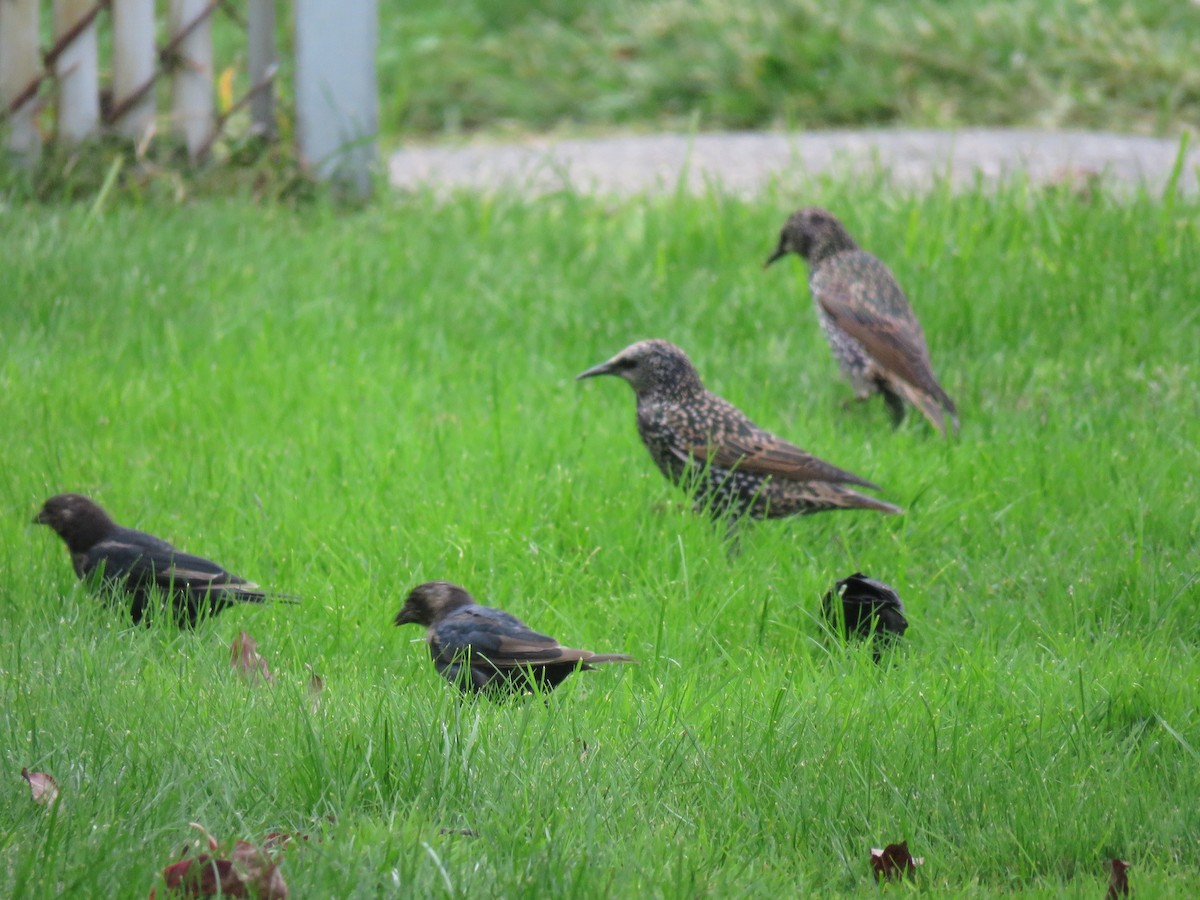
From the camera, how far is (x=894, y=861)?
10.8ft

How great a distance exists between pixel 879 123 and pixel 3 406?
813cm

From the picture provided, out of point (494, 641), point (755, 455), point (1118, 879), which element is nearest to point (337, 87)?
point (755, 455)

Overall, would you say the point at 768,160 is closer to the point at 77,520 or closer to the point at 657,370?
the point at 657,370

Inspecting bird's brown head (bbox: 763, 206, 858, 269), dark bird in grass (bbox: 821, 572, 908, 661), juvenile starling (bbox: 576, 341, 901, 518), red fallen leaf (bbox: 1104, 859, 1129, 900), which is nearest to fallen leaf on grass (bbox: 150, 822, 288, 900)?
red fallen leaf (bbox: 1104, 859, 1129, 900)

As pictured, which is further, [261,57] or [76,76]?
[261,57]

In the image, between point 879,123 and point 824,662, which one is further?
point 879,123

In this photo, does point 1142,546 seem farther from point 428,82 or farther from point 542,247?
point 428,82

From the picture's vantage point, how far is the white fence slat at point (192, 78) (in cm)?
879

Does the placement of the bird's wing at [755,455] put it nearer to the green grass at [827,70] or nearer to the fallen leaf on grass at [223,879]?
the fallen leaf on grass at [223,879]

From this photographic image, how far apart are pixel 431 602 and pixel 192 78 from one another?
5.51 meters

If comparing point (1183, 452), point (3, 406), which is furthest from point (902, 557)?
point (3, 406)

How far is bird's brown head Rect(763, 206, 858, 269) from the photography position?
293 inches

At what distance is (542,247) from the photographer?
27.8 ft

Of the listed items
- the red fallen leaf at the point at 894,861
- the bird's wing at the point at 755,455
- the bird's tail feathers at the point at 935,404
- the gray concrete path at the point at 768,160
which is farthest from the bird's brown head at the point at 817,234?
the red fallen leaf at the point at 894,861
